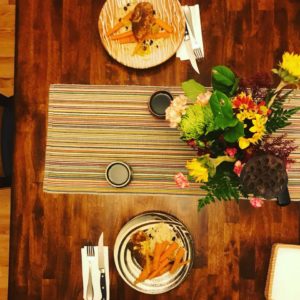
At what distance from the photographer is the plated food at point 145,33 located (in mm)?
1509

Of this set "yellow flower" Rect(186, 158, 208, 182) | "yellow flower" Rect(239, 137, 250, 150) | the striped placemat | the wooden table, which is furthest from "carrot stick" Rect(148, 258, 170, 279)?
"yellow flower" Rect(239, 137, 250, 150)

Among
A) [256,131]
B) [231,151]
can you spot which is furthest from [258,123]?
[231,151]

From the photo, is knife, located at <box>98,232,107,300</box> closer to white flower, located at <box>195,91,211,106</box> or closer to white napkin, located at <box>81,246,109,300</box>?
white napkin, located at <box>81,246,109,300</box>

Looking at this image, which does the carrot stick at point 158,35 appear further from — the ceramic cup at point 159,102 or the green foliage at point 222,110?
the green foliage at point 222,110

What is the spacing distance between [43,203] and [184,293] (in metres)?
0.65

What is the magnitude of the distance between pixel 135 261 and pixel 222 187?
49 cm

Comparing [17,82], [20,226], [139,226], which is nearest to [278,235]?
[139,226]

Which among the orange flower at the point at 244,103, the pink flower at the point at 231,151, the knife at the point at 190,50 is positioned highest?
the knife at the point at 190,50

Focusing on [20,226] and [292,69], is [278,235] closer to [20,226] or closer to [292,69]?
[292,69]

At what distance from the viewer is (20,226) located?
61.7 inches

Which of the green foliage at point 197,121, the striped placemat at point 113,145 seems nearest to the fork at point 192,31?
the striped placemat at point 113,145

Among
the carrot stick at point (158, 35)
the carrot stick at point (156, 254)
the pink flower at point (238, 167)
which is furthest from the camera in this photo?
the carrot stick at point (158, 35)

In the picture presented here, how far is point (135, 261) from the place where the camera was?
1.45 m

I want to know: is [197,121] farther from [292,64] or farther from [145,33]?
[145,33]
